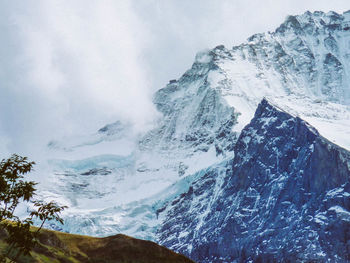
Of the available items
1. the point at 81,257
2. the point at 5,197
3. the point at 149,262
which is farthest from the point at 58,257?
the point at 5,197

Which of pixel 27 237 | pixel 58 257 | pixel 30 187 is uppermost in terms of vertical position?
pixel 58 257

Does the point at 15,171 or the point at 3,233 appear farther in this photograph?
the point at 3,233

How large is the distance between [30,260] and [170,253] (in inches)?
960

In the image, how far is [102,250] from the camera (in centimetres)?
10212

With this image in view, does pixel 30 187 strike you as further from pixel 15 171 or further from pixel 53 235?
pixel 53 235

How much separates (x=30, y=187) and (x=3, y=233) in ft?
200

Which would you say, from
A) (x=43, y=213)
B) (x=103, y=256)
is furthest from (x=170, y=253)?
(x=43, y=213)

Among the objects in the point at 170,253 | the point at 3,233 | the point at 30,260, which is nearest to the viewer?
the point at 30,260

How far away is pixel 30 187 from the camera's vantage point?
117 ft

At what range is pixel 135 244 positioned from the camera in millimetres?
103500

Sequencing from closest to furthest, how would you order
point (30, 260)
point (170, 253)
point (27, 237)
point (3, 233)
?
point (27, 237) → point (30, 260) → point (3, 233) → point (170, 253)

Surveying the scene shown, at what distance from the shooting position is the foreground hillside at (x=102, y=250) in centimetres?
9581

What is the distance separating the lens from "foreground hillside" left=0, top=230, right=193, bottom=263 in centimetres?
9581

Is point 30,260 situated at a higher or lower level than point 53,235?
lower
